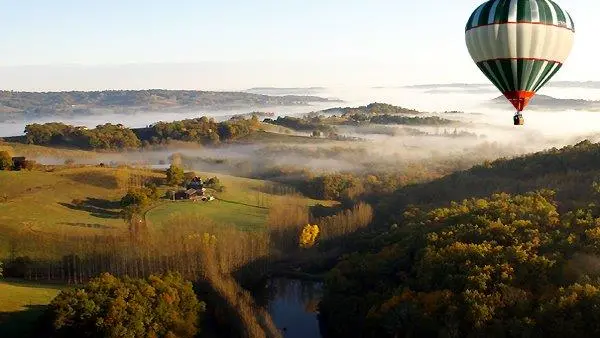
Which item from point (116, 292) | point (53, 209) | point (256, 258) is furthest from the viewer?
point (53, 209)

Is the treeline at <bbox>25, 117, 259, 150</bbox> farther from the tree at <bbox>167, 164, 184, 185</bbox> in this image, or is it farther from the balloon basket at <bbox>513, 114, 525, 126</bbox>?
the balloon basket at <bbox>513, 114, 525, 126</bbox>

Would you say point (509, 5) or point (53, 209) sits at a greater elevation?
point (509, 5)

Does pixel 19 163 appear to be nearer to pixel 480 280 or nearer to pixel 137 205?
pixel 137 205

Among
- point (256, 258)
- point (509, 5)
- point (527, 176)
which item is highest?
point (509, 5)

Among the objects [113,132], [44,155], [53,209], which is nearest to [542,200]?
[53,209]

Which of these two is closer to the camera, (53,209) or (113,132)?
(53,209)

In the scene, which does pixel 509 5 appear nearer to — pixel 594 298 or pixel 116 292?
pixel 594 298

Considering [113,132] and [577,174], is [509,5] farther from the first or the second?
[113,132]

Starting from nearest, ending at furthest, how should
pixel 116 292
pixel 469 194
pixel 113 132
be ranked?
pixel 116 292 < pixel 469 194 < pixel 113 132
